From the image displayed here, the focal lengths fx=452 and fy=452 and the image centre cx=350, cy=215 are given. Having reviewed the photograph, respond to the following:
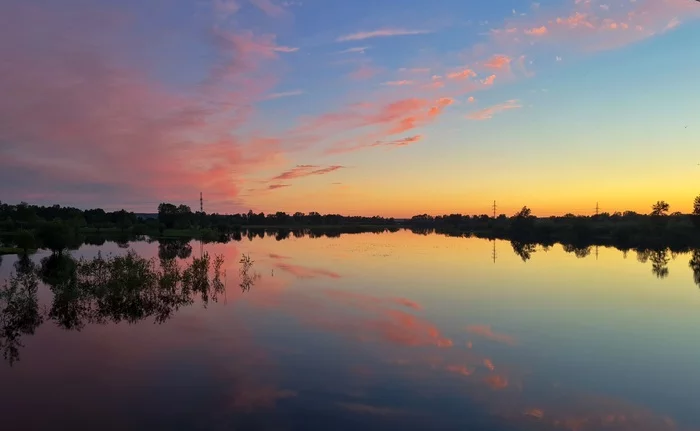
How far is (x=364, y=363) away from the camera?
1588cm

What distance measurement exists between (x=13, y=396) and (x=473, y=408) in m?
13.0

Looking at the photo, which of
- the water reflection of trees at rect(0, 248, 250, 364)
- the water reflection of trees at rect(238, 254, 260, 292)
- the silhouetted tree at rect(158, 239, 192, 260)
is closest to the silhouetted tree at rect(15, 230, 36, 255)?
the silhouetted tree at rect(158, 239, 192, 260)

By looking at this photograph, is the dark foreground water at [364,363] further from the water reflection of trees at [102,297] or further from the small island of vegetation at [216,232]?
the small island of vegetation at [216,232]

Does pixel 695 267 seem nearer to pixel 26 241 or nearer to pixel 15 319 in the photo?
pixel 15 319

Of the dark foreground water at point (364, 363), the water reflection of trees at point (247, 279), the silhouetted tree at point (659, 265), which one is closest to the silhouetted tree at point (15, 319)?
the dark foreground water at point (364, 363)

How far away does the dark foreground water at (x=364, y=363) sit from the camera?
11766 mm

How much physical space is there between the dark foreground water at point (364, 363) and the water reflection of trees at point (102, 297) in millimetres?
203

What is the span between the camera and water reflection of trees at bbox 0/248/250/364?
21719mm

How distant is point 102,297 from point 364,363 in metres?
17.6

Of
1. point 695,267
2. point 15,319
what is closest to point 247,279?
point 15,319

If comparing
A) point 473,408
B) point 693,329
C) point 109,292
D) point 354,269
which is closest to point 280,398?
point 473,408

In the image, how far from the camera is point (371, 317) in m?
23.2

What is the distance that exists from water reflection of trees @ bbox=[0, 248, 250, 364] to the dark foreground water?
8.0 inches

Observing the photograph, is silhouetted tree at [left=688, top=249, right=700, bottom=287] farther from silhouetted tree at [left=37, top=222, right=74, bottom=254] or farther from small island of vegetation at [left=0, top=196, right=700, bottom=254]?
silhouetted tree at [left=37, top=222, right=74, bottom=254]
